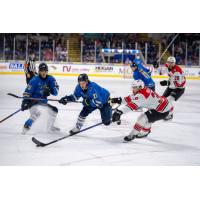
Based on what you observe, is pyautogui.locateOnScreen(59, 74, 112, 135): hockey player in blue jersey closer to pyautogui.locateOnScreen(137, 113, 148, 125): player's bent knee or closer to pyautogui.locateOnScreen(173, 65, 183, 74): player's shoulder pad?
pyautogui.locateOnScreen(137, 113, 148, 125): player's bent knee

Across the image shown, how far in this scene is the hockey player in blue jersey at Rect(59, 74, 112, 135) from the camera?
11.4 feet

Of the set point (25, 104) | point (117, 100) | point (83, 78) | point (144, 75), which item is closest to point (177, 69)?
point (144, 75)

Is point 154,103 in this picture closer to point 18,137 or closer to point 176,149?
point 176,149

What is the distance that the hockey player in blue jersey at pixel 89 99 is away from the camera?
3482 mm

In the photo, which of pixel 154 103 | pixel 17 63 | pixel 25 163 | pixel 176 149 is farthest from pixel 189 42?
pixel 25 163

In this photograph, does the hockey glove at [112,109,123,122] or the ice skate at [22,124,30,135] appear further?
the ice skate at [22,124,30,135]

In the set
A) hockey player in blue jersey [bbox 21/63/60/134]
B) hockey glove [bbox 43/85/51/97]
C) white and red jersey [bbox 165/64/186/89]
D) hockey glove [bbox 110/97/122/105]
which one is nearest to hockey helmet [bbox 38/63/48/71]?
hockey player in blue jersey [bbox 21/63/60/134]

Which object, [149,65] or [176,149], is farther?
[149,65]

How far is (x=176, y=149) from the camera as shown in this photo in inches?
133

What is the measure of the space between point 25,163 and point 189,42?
1.86m

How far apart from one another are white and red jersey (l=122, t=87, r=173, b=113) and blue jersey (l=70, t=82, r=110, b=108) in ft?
0.82

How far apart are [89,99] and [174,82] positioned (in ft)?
3.45

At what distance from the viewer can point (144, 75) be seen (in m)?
4.00

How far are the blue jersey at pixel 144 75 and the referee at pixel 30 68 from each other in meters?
1.03
